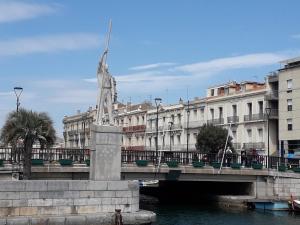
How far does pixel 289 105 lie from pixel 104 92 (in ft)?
153

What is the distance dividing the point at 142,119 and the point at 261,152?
114ft

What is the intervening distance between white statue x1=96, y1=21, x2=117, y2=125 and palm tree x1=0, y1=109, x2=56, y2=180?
11.6 m

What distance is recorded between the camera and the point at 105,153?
97.0 ft

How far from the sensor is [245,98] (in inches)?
3115

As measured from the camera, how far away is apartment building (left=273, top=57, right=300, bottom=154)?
70.9 metres


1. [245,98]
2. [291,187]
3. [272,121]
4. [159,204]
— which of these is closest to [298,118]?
[272,121]

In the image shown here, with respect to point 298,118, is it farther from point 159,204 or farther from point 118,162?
point 118,162

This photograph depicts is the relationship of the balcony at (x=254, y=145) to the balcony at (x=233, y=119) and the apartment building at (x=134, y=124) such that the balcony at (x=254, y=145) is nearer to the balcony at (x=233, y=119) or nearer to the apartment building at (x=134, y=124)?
the balcony at (x=233, y=119)

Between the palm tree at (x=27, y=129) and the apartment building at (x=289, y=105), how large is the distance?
127ft

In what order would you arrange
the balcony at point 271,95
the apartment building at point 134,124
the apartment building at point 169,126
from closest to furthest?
the balcony at point 271,95 < the apartment building at point 169,126 < the apartment building at point 134,124

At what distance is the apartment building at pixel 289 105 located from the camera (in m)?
70.9

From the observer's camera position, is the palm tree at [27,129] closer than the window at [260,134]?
Yes

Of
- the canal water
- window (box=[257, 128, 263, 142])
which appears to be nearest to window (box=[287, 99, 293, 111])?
window (box=[257, 128, 263, 142])

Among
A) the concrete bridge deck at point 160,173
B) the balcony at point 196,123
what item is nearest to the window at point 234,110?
the balcony at point 196,123
